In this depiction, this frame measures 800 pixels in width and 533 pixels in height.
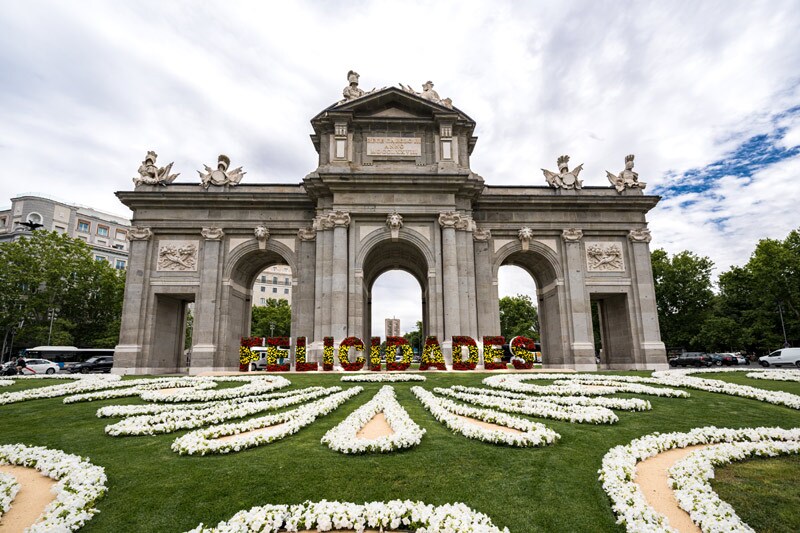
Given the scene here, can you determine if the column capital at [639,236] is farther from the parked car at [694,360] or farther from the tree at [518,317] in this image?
the tree at [518,317]

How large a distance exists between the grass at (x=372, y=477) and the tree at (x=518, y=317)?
213 feet

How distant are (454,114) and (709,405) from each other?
2002 cm

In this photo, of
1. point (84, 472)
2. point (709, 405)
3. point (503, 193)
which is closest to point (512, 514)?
point (84, 472)

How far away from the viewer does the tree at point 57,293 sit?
41.0 m

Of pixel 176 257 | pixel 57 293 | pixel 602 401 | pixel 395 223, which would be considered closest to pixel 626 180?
pixel 395 223

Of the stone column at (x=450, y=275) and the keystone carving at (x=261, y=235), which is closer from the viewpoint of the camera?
the stone column at (x=450, y=275)

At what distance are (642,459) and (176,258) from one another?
1056 inches

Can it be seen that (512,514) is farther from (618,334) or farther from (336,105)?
(618,334)

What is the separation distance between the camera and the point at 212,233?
89.0ft

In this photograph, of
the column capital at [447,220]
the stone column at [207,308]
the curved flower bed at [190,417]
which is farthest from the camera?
the stone column at [207,308]

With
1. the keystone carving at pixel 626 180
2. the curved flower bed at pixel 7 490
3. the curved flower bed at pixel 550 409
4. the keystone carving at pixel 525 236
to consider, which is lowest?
the curved flower bed at pixel 7 490

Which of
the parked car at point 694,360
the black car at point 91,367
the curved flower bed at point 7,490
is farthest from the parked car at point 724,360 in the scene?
the black car at point 91,367

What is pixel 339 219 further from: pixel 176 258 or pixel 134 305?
pixel 134 305

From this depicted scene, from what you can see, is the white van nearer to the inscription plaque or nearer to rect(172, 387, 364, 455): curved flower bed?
the inscription plaque
